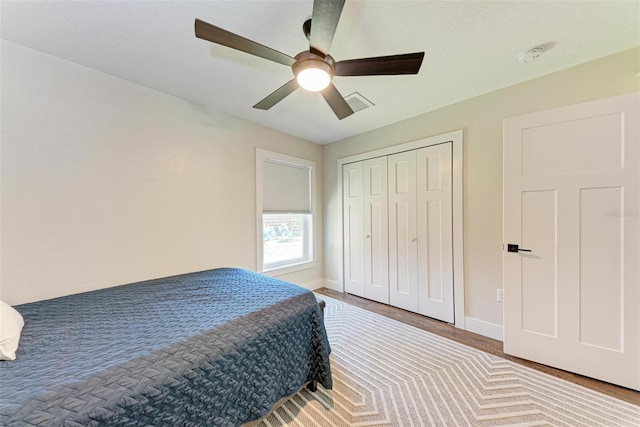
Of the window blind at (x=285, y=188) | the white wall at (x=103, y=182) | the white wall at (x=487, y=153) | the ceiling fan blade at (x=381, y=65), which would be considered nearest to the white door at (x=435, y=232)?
the white wall at (x=487, y=153)

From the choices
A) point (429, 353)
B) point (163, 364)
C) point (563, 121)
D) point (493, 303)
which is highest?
point (563, 121)

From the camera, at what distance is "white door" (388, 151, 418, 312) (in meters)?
2.81

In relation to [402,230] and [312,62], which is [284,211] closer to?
[402,230]

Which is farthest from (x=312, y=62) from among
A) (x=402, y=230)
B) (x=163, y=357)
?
(x=402, y=230)

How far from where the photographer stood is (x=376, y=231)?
125 inches

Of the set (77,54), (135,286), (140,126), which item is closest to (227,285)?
(135,286)

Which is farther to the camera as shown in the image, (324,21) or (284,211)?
(284,211)

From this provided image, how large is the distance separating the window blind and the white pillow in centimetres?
209

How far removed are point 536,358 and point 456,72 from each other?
7.88 ft

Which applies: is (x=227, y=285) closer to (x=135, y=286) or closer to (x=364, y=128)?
(x=135, y=286)

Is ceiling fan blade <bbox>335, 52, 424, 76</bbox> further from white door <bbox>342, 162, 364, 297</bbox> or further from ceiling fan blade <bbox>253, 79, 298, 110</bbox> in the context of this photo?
white door <bbox>342, 162, 364, 297</bbox>

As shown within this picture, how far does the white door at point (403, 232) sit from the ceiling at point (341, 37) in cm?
92

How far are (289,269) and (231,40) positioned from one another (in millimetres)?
2735

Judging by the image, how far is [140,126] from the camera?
2080 mm
